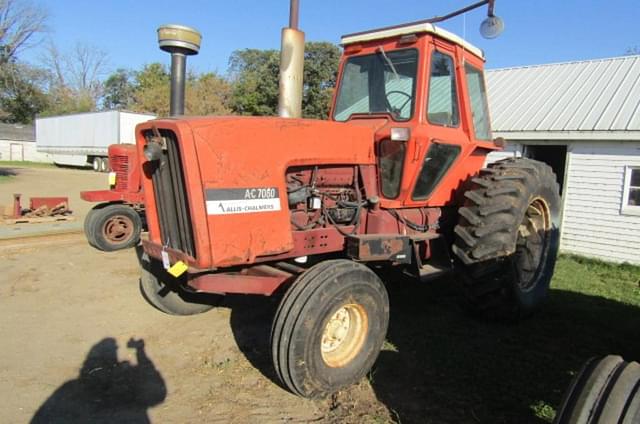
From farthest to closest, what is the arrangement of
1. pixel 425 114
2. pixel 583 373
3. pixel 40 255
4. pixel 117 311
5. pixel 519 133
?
pixel 519 133
pixel 40 255
pixel 117 311
pixel 425 114
pixel 583 373

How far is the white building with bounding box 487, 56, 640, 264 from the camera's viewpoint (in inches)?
364

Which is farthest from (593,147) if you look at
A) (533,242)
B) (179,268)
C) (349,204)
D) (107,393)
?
(107,393)

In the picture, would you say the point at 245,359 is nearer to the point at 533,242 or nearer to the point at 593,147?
the point at 533,242

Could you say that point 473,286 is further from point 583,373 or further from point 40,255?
point 40,255

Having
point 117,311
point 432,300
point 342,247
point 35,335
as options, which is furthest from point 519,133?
point 35,335

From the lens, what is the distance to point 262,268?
392 centimetres

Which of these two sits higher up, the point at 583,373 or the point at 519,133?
the point at 519,133

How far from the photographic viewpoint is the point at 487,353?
4359 mm

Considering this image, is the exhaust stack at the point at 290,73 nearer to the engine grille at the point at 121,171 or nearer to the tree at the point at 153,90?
the engine grille at the point at 121,171

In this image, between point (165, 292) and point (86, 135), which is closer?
point (165, 292)

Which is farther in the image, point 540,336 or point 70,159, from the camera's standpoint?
point 70,159

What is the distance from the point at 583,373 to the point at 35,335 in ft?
14.4

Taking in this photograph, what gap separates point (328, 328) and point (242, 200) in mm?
1089

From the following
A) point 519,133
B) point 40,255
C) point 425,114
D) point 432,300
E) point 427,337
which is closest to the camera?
point 425,114
